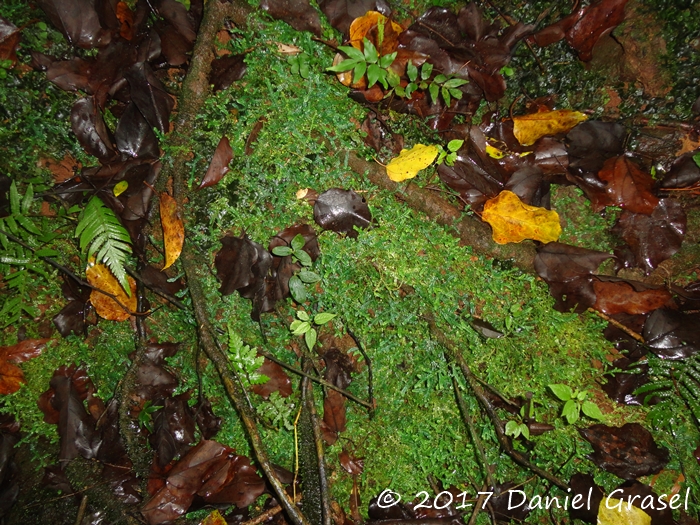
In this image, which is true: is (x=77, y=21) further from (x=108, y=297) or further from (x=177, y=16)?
(x=108, y=297)

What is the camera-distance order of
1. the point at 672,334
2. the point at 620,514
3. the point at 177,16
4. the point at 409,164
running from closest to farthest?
1. the point at 620,514
2. the point at 672,334
3. the point at 409,164
4. the point at 177,16

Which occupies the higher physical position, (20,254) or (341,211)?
Answer: (20,254)

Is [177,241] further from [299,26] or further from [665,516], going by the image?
[665,516]

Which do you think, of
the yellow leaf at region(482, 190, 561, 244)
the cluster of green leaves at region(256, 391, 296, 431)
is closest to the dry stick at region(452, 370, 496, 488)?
the yellow leaf at region(482, 190, 561, 244)

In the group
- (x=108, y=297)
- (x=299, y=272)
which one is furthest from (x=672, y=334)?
(x=108, y=297)

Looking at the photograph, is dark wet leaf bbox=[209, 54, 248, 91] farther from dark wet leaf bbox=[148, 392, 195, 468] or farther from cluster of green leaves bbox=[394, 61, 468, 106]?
dark wet leaf bbox=[148, 392, 195, 468]

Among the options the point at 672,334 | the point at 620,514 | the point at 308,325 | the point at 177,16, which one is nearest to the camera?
the point at 620,514

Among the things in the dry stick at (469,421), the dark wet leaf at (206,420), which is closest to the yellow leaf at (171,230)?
the dark wet leaf at (206,420)
